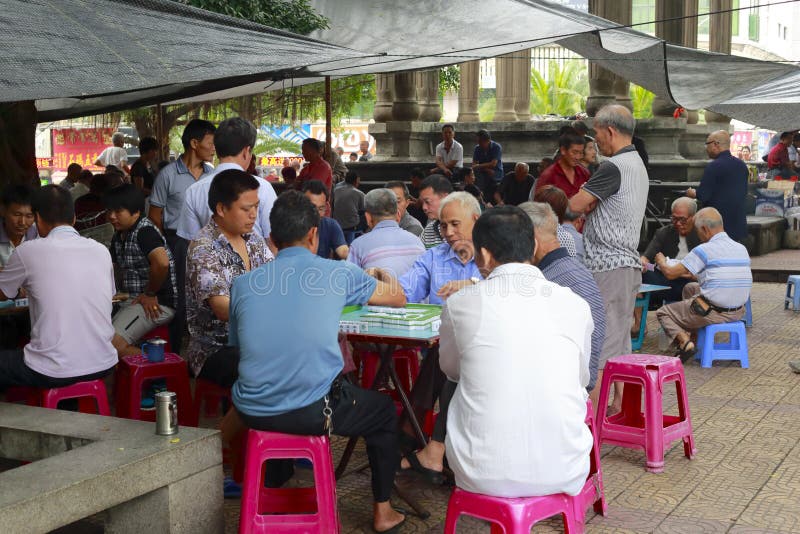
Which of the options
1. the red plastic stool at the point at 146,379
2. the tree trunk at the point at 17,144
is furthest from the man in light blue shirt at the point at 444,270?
the tree trunk at the point at 17,144

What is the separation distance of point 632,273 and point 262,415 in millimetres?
2880

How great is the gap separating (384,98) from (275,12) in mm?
10924

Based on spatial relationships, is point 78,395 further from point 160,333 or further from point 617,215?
point 617,215

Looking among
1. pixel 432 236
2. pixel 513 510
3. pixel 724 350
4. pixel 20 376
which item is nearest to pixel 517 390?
pixel 513 510

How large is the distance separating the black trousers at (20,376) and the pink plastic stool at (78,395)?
0.05m

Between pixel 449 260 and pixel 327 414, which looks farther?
pixel 449 260

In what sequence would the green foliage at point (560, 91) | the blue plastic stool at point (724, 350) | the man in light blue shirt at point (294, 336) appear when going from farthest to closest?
the green foliage at point (560, 91)
the blue plastic stool at point (724, 350)
the man in light blue shirt at point (294, 336)

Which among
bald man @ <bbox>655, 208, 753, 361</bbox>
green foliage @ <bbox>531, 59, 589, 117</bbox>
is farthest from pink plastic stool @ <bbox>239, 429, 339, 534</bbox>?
green foliage @ <bbox>531, 59, 589, 117</bbox>

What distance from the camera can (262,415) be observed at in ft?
12.0

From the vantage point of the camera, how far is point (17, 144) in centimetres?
908

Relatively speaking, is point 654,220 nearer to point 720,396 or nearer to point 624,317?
point 720,396

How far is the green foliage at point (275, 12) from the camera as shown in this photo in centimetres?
721

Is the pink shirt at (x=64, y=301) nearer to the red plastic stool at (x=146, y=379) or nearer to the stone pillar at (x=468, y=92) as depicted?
the red plastic stool at (x=146, y=379)

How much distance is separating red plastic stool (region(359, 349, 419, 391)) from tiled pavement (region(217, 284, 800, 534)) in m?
0.47
